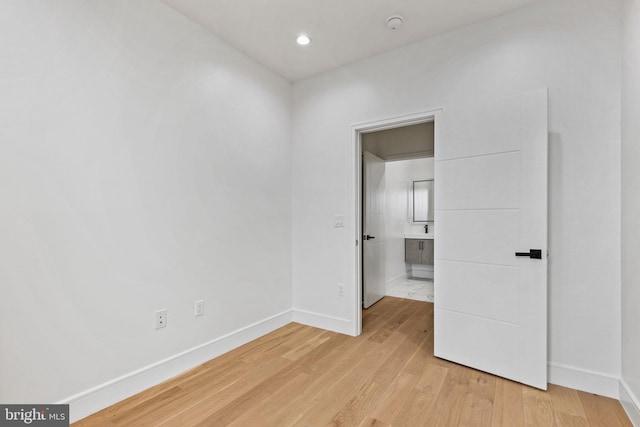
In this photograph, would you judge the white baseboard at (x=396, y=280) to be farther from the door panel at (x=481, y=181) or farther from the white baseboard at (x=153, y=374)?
the door panel at (x=481, y=181)

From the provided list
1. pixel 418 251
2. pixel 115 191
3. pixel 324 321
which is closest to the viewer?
pixel 115 191

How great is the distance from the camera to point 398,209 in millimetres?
5551

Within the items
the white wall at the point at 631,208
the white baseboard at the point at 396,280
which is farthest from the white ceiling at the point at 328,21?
the white baseboard at the point at 396,280

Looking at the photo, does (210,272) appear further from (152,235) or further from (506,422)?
(506,422)

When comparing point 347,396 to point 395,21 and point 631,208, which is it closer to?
point 631,208

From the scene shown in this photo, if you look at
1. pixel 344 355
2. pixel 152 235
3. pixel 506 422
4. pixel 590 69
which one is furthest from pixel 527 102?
pixel 152 235

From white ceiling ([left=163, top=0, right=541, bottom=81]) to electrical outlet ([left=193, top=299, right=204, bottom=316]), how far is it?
90.8 inches

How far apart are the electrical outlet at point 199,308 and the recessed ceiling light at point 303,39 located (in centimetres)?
243

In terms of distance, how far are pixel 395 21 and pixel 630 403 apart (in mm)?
3019

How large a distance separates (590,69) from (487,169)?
35.8 inches

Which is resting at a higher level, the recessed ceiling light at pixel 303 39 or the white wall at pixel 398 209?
the recessed ceiling light at pixel 303 39

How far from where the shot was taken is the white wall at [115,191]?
162 cm

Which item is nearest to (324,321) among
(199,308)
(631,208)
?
(199,308)

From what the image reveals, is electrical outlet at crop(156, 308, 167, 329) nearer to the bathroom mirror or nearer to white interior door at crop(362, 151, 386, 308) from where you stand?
white interior door at crop(362, 151, 386, 308)
